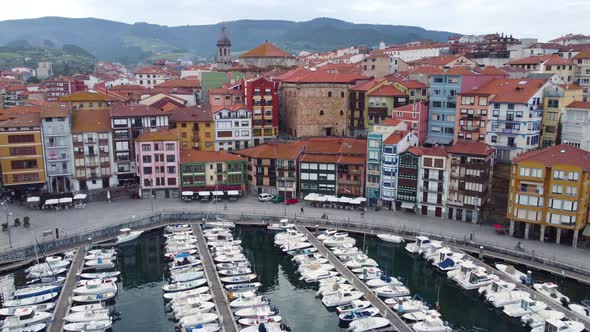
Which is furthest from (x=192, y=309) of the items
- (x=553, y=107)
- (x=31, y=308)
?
(x=553, y=107)

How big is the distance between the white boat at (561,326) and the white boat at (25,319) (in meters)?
41.6

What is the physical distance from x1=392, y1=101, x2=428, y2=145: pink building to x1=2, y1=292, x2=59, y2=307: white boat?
5496 cm

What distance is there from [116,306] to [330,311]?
20.4 meters

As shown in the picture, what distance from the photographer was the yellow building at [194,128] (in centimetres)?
8356

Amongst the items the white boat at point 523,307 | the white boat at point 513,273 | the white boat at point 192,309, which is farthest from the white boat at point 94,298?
the white boat at point 513,273

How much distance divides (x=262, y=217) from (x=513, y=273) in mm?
32496

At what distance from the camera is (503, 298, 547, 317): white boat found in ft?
148

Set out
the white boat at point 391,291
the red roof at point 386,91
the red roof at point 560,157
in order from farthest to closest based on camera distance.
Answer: the red roof at point 386,91, the red roof at point 560,157, the white boat at point 391,291

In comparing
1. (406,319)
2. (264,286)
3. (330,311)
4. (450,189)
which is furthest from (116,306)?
(450,189)

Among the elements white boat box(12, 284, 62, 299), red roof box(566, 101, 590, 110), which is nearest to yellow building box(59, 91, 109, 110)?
white boat box(12, 284, 62, 299)

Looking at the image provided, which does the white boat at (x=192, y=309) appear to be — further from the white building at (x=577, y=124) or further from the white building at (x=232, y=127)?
the white building at (x=577, y=124)

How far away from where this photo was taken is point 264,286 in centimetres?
5312

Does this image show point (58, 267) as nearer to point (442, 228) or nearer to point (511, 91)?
point (442, 228)

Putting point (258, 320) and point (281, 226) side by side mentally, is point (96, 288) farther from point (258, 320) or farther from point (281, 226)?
point (281, 226)
